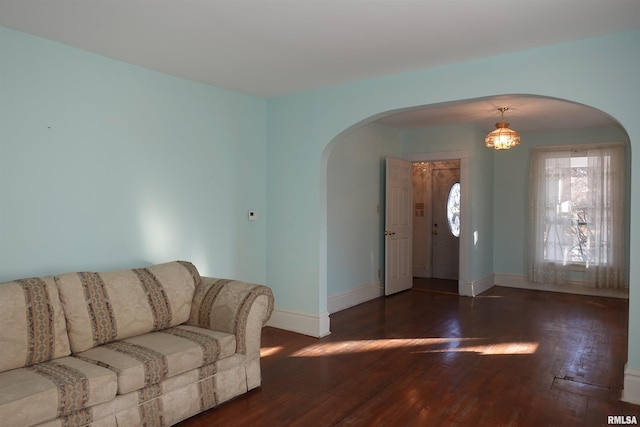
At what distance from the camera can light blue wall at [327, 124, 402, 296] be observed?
18.7ft

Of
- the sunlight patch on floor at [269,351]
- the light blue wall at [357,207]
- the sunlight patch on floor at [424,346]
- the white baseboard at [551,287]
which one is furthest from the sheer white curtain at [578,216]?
the sunlight patch on floor at [269,351]

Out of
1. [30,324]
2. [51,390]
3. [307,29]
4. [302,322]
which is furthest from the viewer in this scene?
[302,322]

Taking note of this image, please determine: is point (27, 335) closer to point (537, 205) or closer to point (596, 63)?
point (596, 63)

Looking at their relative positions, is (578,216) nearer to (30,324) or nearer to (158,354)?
(158,354)

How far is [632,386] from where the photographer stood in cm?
307

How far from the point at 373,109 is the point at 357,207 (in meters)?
2.12

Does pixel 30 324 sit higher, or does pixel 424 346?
pixel 30 324

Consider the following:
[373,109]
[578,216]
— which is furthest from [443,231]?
[373,109]

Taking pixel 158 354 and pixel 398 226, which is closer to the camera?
pixel 158 354

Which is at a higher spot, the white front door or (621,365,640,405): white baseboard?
the white front door

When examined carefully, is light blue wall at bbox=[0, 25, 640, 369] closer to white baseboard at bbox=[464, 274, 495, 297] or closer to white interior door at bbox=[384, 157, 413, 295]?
white interior door at bbox=[384, 157, 413, 295]

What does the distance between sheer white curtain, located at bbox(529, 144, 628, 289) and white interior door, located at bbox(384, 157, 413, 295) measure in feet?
6.52

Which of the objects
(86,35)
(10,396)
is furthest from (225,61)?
(10,396)

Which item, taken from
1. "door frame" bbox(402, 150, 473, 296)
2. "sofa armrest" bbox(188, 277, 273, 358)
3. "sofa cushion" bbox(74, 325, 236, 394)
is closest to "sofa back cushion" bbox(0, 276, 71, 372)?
"sofa cushion" bbox(74, 325, 236, 394)
